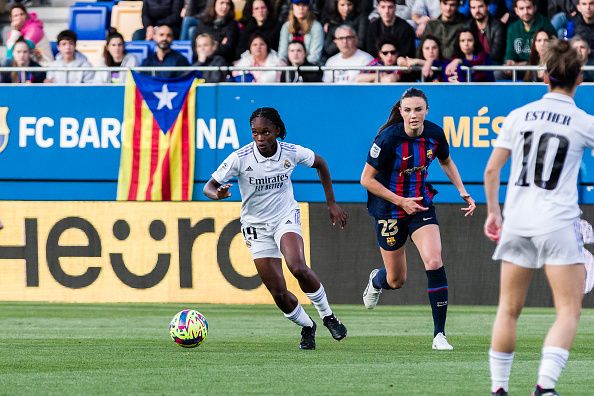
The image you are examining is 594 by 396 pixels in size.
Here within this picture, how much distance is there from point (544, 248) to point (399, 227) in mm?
4870

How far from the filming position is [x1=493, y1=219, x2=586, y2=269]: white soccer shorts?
24.6ft

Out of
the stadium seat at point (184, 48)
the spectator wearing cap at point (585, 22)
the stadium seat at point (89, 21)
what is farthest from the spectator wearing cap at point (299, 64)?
the stadium seat at point (89, 21)

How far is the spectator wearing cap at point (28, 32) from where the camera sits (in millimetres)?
21609

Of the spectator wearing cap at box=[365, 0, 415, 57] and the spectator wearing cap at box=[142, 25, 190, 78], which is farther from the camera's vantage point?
the spectator wearing cap at box=[142, 25, 190, 78]

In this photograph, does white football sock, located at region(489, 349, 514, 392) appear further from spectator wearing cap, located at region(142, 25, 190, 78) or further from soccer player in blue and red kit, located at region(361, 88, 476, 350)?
spectator wearing cap, located at region(142, 25, 190, 78)

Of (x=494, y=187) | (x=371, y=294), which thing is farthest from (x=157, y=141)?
(x=494, y=187)

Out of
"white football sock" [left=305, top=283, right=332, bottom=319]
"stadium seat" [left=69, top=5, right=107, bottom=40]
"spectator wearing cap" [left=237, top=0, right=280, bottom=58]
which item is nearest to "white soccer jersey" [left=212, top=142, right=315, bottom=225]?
"white football sock" [left=305, top=283, right=332, bottom=319]

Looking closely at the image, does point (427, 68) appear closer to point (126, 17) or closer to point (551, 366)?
point (126, 17)

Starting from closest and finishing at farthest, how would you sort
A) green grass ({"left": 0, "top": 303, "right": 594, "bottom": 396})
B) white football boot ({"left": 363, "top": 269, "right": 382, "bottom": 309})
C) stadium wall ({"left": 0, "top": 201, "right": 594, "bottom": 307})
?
green grass ({"left": 0, "top": 303, "right": 594, "bottom": 396}) < white football boot ({"left": 363, "top": 269, "right": 382, "bottom": 309}) < stadium wall ({"left": 0, "top": 201, "right": 594, "bottom": 307})

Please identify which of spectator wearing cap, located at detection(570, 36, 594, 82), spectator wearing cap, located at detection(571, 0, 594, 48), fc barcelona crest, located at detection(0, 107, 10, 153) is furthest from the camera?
fc barcelona crest, located at detection(0, 107, 10, 153)

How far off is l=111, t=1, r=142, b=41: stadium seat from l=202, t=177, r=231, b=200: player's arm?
11.7 meters

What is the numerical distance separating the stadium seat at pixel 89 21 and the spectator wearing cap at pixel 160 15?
3.78 feet

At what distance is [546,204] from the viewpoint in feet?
24.7

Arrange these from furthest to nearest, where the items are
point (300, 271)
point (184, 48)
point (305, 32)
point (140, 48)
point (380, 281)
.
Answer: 1. point (140, 48)
2. point (184, 48)
3. point (305, 32)
4. point (380, 281)
5. point (300, 271)
